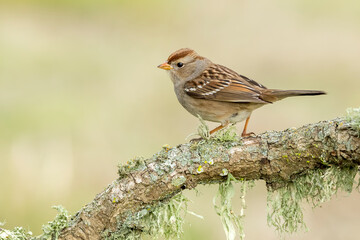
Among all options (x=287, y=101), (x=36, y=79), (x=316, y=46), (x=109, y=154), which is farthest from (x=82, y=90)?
(x=316, y=46)

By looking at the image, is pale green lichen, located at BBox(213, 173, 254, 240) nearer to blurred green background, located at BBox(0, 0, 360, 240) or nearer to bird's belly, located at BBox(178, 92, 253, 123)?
bird's belly, located at BBox(178, 92, 253, 123)

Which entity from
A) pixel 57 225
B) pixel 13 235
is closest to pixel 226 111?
pixel 57 225

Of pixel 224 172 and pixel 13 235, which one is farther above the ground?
pixel 13 235

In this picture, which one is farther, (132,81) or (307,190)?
(132,81)

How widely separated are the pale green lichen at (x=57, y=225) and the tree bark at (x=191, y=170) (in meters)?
0.06

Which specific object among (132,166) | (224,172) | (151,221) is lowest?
(224,172)

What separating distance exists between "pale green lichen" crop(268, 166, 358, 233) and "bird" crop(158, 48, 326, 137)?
4.12ft

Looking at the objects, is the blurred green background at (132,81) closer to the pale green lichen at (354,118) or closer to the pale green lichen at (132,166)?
the pale green lichen at (132,166)

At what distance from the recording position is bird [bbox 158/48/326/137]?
577cm

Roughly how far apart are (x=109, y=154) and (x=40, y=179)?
126 cm

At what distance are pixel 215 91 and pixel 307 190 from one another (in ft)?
7.39

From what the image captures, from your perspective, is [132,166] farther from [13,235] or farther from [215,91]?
[215,91]

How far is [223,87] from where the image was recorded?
6.21 metres

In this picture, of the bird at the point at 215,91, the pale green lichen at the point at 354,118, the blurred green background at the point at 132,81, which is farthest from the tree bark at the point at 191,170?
the blurred green background at the point at 132,81
